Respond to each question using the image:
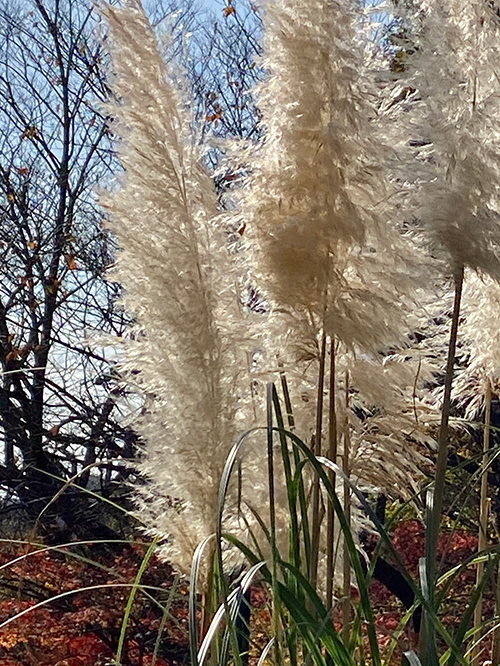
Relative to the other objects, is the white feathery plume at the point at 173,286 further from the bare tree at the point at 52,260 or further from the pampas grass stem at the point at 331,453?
the bare tree at the point at 52,260

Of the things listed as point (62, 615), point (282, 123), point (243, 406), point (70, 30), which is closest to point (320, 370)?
point (243, 406)

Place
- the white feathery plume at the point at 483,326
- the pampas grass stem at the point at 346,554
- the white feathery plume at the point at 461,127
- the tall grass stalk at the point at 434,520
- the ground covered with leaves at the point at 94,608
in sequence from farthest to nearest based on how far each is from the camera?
the ground covered with leaves at the point at 94,608 → the white feathery plume at the point at 483,326 → the pampas grass stem at the point at 346,554 → the white feathery plume at the point at 461,127 → the tall grass stalk at the point at 434,520

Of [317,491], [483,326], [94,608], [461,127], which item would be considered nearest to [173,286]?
[317,491]

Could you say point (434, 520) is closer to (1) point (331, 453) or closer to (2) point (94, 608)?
(1) point (331, 453)

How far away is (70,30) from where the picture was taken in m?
4.61

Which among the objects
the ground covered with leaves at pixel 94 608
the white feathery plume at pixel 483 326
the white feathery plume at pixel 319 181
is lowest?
the ground covered with leaves at pixel 94 608

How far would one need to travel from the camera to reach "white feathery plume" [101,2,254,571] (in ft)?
5.18

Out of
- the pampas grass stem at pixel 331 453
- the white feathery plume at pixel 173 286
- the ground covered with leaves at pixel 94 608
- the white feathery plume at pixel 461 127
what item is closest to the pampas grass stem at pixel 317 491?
the pampas grass stem at pixel 331 453

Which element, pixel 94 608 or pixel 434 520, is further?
pixel 94 608

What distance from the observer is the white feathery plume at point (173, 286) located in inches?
62.1

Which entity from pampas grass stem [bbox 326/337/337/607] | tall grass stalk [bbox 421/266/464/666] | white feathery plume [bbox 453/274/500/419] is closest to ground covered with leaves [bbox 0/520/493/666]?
white feathery plume [bbox 453/274/500/419]

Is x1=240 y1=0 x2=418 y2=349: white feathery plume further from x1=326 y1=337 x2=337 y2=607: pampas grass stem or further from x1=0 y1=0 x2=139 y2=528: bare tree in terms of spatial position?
x1=0 y1=0 x2=139 y2=528: bare tree

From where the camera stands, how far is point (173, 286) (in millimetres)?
1592

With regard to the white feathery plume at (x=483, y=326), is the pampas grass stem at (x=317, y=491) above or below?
below
